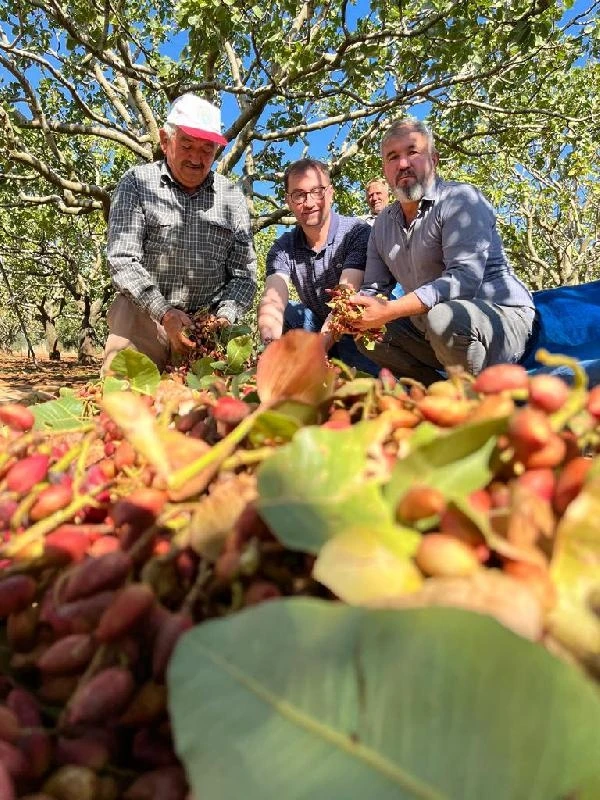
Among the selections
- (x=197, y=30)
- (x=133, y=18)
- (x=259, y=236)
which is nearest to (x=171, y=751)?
(x=197, y=30)

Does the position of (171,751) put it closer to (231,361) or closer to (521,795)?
(521,795)

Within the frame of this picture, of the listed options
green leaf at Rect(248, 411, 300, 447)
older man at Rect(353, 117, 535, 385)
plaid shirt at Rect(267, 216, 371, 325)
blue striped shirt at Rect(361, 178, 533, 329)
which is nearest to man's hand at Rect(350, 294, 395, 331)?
older man at Rect(353, 117, 535, 385)

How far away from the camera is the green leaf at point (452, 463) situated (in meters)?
0.61

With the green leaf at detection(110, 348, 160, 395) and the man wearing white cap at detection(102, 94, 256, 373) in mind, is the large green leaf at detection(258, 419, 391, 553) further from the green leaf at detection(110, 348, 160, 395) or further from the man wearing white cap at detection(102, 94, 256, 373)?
the man wearing white cap at detection(102, 94, 256, 373)

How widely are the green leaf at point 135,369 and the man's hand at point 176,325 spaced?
123 centimetres

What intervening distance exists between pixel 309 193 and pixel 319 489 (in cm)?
326

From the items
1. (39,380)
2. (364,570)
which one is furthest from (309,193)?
(39,380)

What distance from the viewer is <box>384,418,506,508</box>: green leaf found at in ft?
A: 2.01

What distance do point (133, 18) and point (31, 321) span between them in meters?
31.7

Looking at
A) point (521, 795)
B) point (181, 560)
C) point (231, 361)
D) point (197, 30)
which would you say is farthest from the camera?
point (197, 30)

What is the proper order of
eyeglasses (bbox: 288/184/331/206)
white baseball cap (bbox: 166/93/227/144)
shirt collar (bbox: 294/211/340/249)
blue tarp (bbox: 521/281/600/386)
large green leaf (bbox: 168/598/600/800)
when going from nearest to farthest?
large green leaf (bbox: 168/598/600/800) < blue tarp (bbox: 521/281/600/386) < white baseball cap (bbox: 166/93/227/144) < eyeglasses (bbox: 288/184/331/206) < shirt collar (bbox: 294/211/340/249)

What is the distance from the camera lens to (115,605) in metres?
0.57

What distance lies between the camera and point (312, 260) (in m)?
3.87

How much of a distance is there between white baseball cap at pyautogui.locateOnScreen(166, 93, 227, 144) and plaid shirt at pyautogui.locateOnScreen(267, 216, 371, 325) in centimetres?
74
